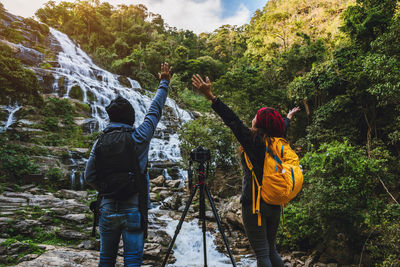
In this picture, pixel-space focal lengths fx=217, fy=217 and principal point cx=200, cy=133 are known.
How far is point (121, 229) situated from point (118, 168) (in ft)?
1.32

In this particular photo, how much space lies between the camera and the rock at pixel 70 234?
390cm

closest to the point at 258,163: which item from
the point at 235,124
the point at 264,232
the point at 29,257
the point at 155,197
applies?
the point at 235,124

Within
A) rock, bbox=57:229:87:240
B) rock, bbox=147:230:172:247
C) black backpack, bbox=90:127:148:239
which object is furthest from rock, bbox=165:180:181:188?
black backpack, bbox=90:127:148:239

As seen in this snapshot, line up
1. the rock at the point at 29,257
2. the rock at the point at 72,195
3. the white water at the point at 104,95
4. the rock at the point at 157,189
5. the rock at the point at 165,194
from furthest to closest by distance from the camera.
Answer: the white water at the point at 104,95 < the rock at the point at 157,189 < the rock at the point at 165,194 < the rock at the point at 72,195 < the rock at the point at 29,257

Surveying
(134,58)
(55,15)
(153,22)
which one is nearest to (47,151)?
(134,58)

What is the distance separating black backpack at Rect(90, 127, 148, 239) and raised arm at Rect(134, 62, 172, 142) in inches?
3.4

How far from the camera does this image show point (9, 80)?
6711 millimetres

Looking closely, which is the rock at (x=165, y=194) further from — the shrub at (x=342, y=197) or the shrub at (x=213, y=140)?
the shrub at (x=342, y=197)

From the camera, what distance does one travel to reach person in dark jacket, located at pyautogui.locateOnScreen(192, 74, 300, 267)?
152 cm

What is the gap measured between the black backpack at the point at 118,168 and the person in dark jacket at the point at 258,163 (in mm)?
669

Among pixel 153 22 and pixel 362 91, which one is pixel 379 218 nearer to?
pixel 362 91

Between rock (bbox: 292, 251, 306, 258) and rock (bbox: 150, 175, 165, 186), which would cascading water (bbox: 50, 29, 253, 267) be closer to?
rock (bbox: 150, 175, 165, 186)

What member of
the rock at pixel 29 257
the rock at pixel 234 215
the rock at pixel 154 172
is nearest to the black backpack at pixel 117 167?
the rock at pixel 29 257

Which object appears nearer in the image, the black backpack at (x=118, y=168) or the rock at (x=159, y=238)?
the black backpack at (x=118, y=168)
